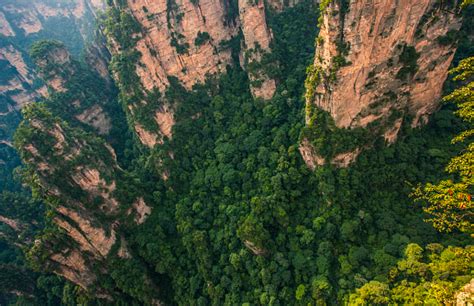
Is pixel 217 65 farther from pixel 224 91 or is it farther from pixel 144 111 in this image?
pixel 144 111

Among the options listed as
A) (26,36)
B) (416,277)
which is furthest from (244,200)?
(26,36)

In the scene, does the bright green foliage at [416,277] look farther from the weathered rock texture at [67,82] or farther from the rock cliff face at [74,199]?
the weathered rock texture at [67,82]

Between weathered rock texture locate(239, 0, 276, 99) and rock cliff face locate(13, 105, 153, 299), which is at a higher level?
weathered rock texture locate(239, 0, 276, 99)

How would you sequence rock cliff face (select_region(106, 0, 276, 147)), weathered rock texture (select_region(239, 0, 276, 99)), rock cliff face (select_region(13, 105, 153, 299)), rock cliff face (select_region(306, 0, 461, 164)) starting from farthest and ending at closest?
rock cliff face (select_region(106, 0, 276, 147)) → weathered rock texture (select_region(239, 0, 276, 99)) → rock cliff face (select_region(13, 105, 153, 299)) → rock cliff face (select_region(306, 0, 461, 164))

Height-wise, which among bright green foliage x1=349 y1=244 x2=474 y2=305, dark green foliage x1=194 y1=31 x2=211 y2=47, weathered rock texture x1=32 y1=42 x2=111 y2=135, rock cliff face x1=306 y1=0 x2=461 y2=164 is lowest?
bright green foliage x1=349 y1=244 x2=474 y2=305

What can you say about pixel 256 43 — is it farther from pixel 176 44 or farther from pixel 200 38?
pixel 176 44

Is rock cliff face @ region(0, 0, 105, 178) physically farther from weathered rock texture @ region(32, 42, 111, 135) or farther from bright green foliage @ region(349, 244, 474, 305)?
bright green foliage @ region(349, 244, 474, 305)

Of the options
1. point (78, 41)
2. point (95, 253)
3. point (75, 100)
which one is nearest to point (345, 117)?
point (95, 253)

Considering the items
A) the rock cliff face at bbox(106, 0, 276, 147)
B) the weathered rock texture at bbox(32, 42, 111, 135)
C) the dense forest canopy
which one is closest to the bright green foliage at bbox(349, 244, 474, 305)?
the dense forest canopy
